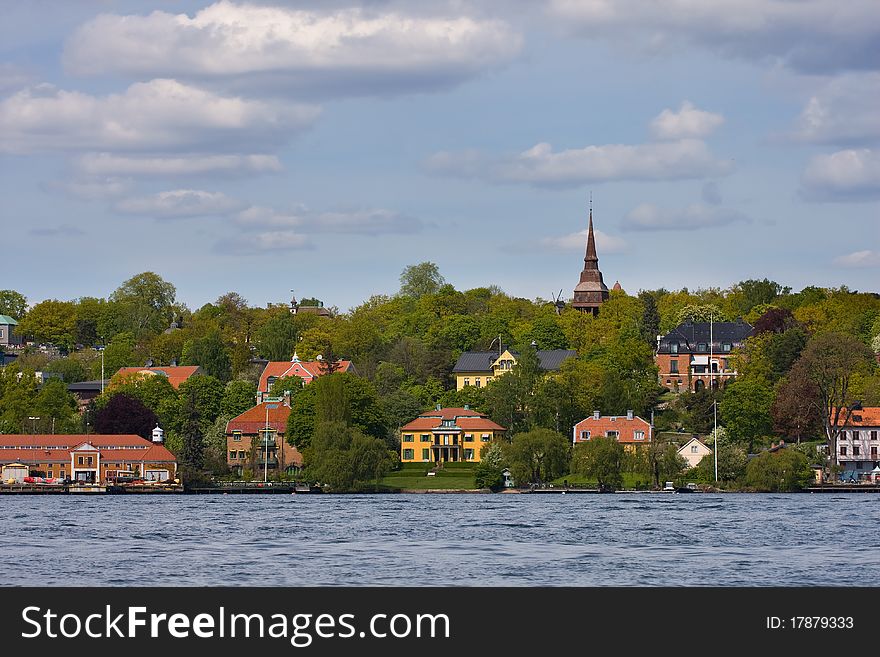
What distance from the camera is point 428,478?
352ft

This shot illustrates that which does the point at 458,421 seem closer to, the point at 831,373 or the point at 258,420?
the point at 258,420

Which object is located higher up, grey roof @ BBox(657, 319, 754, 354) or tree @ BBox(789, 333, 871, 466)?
grey roof @ BBox(657, 319, 754, 354)

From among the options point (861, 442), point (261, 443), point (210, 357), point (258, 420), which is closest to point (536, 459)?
point (261, 443)

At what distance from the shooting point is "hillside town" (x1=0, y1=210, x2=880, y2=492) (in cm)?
10175

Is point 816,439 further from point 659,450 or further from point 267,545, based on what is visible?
point 267,545

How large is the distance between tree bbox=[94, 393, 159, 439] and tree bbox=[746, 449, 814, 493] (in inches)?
1897

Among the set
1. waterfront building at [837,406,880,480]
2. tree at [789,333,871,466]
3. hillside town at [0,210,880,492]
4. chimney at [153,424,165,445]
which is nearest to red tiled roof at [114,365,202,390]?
hillside town at [0,210,880,492]

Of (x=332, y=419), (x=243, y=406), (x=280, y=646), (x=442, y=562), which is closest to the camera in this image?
(x=280, y=646)

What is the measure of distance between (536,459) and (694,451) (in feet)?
40.7

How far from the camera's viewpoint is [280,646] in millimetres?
30172

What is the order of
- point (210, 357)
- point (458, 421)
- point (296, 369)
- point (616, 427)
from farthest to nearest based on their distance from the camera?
1. point (210, 357)
2. point (296, 369)
3. point (458, 421)
4. point (616, 427)

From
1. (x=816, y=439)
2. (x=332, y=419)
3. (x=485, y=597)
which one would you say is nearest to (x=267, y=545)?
(x=485, y=597)

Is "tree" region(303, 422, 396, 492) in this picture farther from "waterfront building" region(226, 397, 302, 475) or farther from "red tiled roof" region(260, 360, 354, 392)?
"red tiled roof" region(260, 360, 354, 392)

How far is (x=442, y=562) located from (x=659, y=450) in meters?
53.3
